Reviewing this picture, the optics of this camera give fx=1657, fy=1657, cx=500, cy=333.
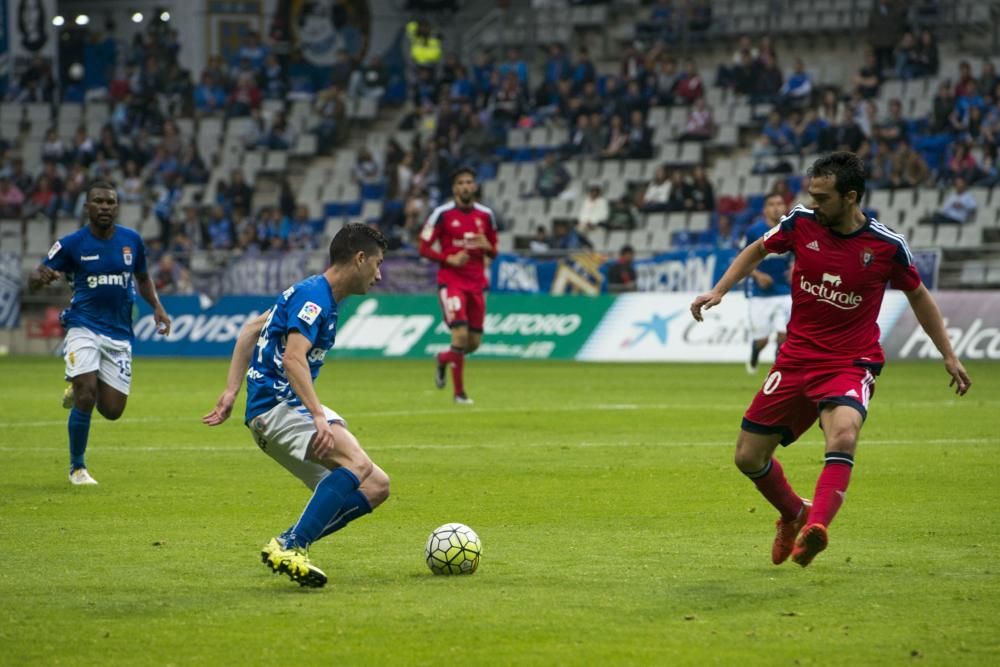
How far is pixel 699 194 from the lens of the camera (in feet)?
105

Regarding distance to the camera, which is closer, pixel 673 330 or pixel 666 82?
pixel 673 330

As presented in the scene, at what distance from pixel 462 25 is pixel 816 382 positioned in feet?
124

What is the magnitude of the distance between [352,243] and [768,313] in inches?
579

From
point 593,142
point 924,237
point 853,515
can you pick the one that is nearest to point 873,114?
point 924,237

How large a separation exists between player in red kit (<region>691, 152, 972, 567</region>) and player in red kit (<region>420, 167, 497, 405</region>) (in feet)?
37.5

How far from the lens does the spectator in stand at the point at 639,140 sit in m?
34.8

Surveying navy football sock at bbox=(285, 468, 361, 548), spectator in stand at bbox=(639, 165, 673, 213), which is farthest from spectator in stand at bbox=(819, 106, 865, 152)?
navy football sock at bbox=(285, 468, 361, 548)

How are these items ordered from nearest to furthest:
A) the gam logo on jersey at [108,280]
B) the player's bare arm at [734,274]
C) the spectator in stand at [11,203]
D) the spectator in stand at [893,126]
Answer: the player's bare arm at [734,274], the gam logo on jersey at [108,280], the spectator in stand at [893,126], the spectator in stand at [11,203]

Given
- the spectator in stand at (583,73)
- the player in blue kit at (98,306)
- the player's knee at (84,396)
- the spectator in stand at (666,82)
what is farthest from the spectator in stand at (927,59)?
the player's knee at (84,396)

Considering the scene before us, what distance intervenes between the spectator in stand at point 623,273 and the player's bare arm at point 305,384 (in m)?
22.4

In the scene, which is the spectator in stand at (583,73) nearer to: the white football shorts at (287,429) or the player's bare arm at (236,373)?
the player's bare arm at (236,373)

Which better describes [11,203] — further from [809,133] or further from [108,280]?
[108,280]

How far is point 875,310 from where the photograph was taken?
341 inches

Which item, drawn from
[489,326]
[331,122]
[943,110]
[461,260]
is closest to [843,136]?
[943,110]
